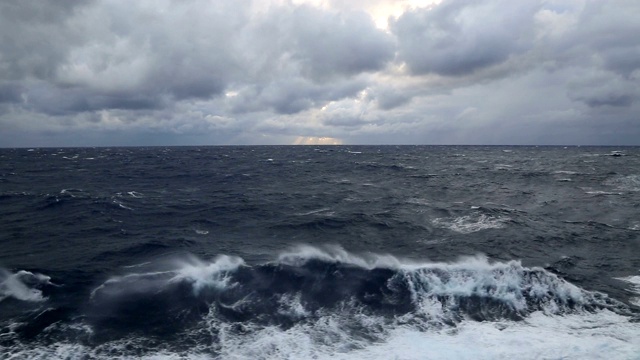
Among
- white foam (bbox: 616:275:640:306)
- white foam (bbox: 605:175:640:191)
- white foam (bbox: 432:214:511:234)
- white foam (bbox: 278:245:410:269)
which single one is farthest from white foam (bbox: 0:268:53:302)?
white foam (bbox: 605:175:640:191)

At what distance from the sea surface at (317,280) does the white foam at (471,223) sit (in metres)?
0.17

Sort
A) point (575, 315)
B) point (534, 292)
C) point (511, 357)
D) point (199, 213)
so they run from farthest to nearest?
1. point (199, 213)
2. point (534, 292)
3. point (575, 315)
4. point (511, 357)

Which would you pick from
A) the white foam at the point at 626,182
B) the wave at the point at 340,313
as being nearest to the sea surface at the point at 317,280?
the wave at the point at 340,313

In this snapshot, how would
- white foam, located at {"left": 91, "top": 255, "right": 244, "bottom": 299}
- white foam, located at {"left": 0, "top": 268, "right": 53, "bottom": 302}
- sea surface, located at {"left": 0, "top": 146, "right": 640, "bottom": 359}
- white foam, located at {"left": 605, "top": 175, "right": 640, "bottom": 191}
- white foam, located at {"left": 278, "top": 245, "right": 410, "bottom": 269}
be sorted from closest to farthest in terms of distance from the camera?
1. sea surface, located at {"left": 0, "top": 146, "right": 640, "bottom": 359}
2. white foam, located at {"left": 0, "top": 268, "right": 53, "bottom": 302}
3. white foam, located at {"left": 91, "top": 255, "right": 244, "bottom": 299}
4. white foam, located at {"left": 278, "top": 245, "right": 410, "bottom": 269}
5. white foam, located at {"left": 605, "top": 175, "right": 640, "bottom": 191}

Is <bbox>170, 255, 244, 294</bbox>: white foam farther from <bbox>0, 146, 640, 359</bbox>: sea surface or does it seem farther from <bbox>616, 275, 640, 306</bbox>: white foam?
<bbox>616, 275, 640, 306</bbox>: white foam

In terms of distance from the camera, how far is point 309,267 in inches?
869

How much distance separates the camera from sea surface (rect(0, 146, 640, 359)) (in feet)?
49.0

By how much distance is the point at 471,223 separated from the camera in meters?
32.0

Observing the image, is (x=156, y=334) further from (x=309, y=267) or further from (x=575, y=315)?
(x=575, y=315)

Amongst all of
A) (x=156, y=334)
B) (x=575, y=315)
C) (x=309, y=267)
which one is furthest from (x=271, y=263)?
(x=575, y=315)

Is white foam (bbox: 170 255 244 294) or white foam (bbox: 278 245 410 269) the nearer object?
white foam (bbox: 170 255 244 294)

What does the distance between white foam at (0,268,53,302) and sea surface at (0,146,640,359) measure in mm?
95

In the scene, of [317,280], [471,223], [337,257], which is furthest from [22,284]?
[471,223]

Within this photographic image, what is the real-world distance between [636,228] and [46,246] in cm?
4242
